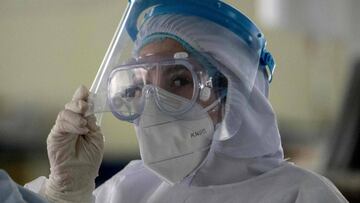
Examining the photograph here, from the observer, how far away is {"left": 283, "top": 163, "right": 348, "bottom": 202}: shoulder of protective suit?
52.2 inches

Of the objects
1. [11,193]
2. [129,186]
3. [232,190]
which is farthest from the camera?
[129,186]

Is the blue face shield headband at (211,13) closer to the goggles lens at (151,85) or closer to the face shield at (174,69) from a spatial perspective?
the face shield at (174,69)

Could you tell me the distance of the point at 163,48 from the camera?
141 cm

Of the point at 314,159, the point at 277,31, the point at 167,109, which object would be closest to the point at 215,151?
the point at 167,109

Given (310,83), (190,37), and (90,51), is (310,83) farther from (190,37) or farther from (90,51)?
(190,37)

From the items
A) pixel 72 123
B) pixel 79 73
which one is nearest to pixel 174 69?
pixel 72 123

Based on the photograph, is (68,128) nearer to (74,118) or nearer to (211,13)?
(74,118)

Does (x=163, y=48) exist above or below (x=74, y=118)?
above

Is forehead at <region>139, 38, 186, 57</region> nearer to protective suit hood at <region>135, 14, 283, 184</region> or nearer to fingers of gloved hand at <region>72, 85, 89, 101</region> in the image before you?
protective suit hood at <region>135, 14, 283, 184</region>

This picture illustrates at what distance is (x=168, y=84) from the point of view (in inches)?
54.9

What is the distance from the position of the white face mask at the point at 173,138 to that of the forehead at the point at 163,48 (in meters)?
0.10

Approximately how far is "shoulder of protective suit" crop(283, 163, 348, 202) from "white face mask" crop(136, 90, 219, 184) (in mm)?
200

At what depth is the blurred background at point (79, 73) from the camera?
384 centimetres

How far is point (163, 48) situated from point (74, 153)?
0.28 meters
